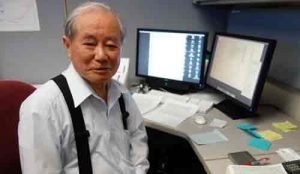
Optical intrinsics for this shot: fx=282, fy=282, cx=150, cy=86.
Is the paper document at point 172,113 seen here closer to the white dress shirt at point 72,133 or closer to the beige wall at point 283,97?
the white dress shirt at point 72,133

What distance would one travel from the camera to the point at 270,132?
1.29 metres

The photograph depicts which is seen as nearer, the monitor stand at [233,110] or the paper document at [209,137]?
the paper document at [209,137]

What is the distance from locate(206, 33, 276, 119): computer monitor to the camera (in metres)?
1.31

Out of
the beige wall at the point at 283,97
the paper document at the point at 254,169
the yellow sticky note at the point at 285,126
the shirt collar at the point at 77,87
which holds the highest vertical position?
the shirt collar at the point at 77,87

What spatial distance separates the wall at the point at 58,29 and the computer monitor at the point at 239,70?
1.50 ft

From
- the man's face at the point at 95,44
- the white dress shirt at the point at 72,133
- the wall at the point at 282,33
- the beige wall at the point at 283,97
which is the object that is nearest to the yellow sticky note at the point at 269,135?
the beige wall at the point at 283,97

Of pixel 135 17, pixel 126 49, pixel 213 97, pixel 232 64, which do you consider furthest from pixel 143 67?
pixel 232 64

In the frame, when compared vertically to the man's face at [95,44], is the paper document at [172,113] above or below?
below

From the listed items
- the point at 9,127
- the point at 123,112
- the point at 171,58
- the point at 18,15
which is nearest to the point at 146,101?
the point at 171,58

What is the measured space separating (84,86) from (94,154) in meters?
0.25

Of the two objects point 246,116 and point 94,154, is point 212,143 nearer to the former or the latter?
point 246,116

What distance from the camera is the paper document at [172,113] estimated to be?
55.8 inches

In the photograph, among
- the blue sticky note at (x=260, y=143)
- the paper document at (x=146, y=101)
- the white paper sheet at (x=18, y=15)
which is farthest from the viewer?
the white paper sheet at (x=18, y=15)

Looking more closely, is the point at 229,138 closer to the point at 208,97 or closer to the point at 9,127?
the point at 208,97
